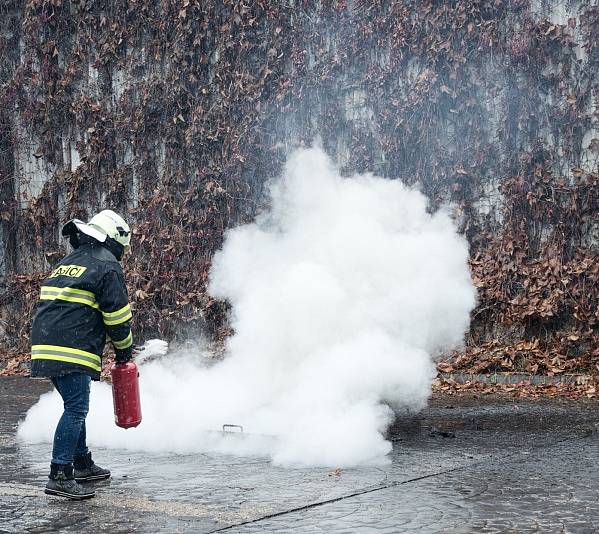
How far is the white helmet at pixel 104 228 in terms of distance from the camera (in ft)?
22.2

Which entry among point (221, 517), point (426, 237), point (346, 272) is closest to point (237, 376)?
point (346, 272)

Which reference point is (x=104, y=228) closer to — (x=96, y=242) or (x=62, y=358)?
(x=96, y=242)

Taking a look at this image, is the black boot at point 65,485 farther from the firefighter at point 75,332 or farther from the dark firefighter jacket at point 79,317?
the dark firefighter jacket at point 79,317

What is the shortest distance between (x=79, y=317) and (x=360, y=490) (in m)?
2.04

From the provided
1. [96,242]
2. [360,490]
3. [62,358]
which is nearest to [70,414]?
[62,358]

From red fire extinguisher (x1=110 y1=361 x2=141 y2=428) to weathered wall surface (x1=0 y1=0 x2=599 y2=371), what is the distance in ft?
18.4

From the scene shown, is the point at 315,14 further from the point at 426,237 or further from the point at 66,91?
the point at 426,237

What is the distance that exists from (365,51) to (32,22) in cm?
566

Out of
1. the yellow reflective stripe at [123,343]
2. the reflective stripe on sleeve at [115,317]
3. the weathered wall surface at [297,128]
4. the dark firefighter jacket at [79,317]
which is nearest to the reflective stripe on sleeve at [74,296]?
the dark firefighter jacket at [79,317]

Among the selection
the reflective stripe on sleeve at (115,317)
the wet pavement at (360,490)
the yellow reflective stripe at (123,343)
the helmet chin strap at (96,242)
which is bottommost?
the wet pavement at (360,490)

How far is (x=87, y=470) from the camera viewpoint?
687cm

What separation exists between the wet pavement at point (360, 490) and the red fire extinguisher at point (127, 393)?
0.42 metres

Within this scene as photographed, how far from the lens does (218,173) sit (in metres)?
13.9

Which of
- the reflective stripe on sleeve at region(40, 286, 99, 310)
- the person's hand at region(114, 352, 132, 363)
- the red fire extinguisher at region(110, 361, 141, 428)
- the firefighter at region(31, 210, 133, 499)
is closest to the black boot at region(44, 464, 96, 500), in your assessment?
the firefighter at region(31, 210, 133, 499)
